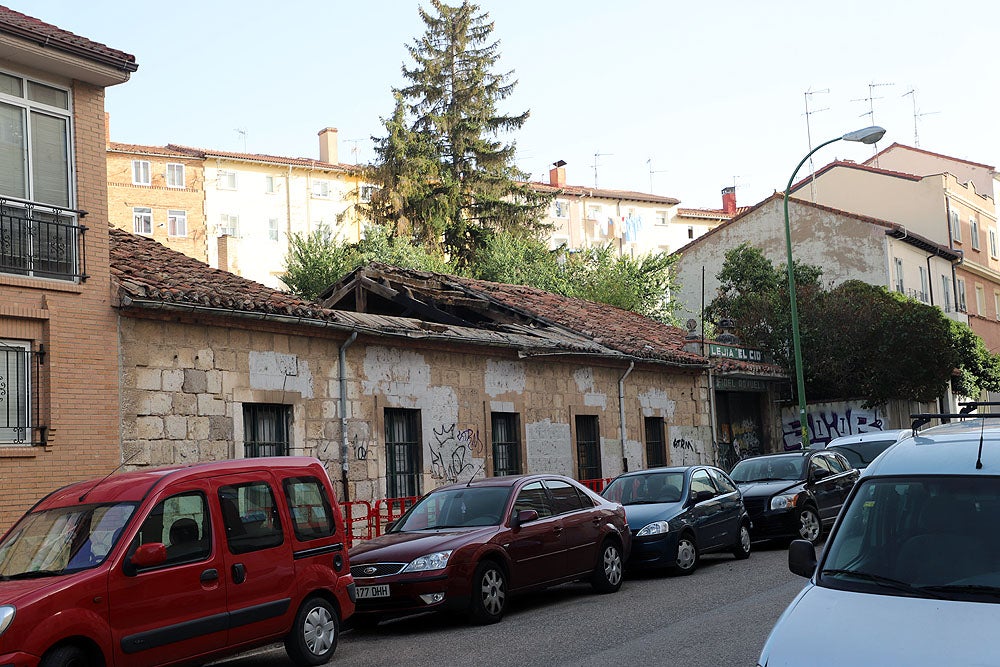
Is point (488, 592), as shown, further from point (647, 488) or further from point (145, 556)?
point (647, 488)

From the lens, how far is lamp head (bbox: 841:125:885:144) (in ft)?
74.6

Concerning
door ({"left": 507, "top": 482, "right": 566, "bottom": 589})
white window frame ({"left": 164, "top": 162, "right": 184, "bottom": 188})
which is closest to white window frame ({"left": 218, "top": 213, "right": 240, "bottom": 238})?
white window frame ({"left": 164, "top": 162, "right": 184, "bottom": 188})

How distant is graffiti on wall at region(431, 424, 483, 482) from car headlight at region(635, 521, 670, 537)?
5.10 meters

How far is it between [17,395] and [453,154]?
35201 mm

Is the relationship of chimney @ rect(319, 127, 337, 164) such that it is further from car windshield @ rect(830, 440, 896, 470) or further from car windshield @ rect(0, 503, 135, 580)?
car windshield @ rect(0, 503, 135, 580)

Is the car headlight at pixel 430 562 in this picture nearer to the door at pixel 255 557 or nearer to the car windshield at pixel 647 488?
the door at pixel 255 557

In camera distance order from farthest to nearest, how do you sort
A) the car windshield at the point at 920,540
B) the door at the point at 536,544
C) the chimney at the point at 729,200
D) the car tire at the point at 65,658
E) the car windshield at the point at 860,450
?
the chimney at the point at 729,200, the car windshield at the point at 860,450, the door at the point at 536,544, the car tire at the point at 65,658, the car windshield at the point at 920,540

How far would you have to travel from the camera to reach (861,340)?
31.8 m

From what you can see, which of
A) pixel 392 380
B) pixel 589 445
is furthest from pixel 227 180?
pixel 392 380

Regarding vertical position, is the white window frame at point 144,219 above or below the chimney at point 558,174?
below

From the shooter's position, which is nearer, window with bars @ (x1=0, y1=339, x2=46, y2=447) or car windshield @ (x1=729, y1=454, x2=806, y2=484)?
window with bars @ (x1=0, y1=339, x2=46, y2=447)

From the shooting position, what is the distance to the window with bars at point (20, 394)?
12.7m

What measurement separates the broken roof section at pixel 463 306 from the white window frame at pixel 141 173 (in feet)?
117

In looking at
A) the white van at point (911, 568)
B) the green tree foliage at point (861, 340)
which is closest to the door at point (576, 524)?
the white van at point (911, 568)
